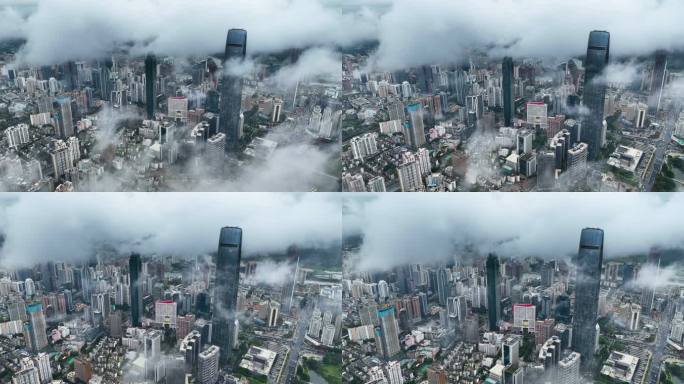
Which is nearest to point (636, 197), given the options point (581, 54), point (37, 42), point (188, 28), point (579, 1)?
point (581, 54)

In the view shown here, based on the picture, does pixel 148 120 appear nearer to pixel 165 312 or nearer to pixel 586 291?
pixel 165 312

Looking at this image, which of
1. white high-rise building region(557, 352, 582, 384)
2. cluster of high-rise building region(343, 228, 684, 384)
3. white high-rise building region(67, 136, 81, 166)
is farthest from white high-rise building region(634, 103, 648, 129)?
white high-rise building region(67, 136, 81, 166)

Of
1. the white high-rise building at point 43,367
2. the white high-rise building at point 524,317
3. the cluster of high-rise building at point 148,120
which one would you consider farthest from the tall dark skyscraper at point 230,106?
the white high-rise building at point 524,317

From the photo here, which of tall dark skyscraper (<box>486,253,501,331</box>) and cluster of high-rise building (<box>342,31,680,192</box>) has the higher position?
cluster of high-rise building (<box>342,31,680,192</box>)

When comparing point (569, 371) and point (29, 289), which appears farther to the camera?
point (29, 289)

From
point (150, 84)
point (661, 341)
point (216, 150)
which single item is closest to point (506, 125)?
point (661, 341)

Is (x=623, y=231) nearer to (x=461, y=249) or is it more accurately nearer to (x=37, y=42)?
(x=461, y=249)

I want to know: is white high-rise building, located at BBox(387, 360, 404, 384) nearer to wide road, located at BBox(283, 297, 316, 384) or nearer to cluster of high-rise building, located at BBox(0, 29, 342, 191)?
wide road, located at BBox(283, 297, 316, 384)
